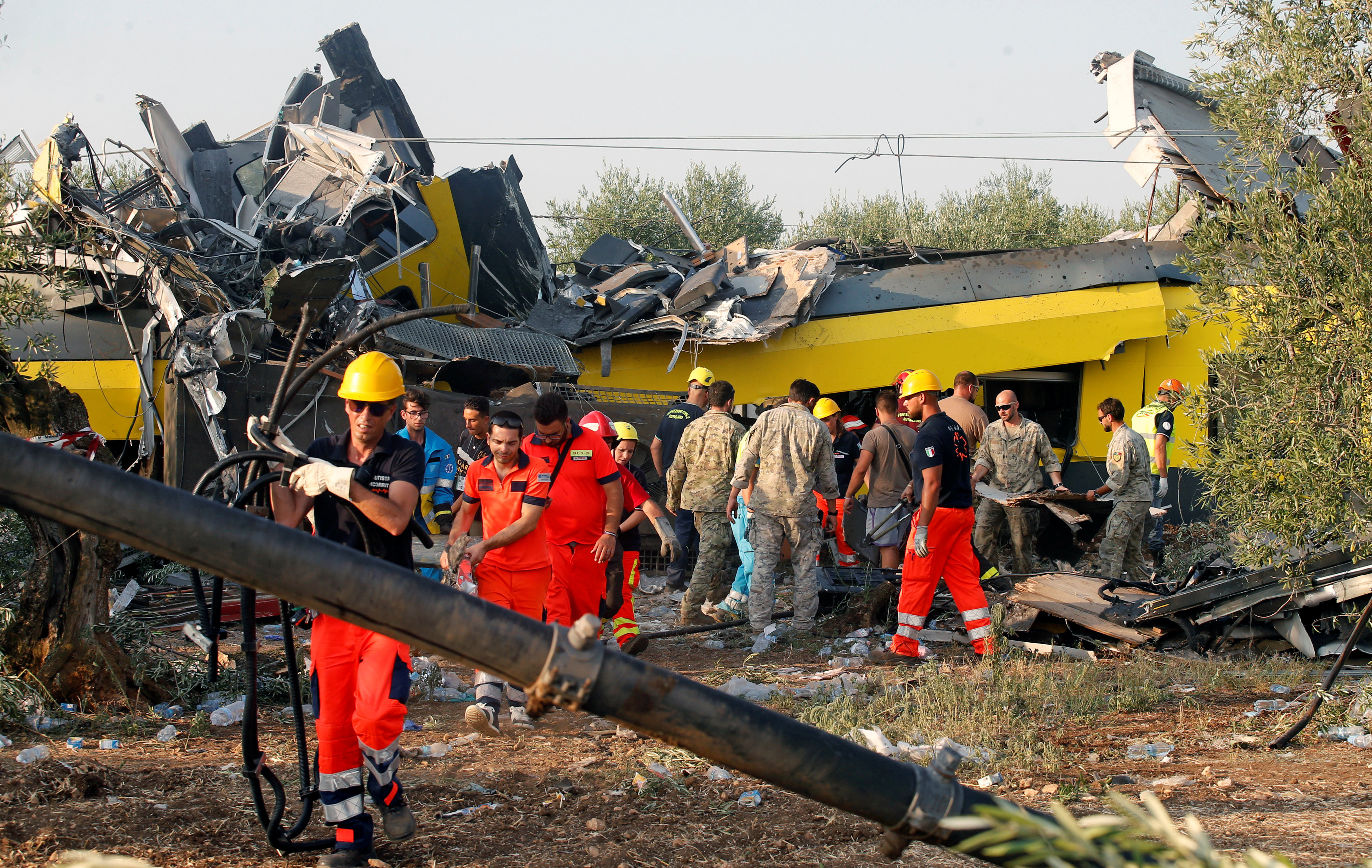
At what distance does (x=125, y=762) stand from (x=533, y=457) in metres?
2.39

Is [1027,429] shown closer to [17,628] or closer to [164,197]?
[17,628]

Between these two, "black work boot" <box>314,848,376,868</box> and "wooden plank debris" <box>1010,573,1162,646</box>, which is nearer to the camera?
"black work boot" <box>314,848,376,868</box>

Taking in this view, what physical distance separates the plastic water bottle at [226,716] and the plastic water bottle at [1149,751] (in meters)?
4.37

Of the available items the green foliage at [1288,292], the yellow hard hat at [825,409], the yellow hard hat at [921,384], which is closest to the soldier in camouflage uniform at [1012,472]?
the yellow hard hat at [825,409]

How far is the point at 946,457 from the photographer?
692cm

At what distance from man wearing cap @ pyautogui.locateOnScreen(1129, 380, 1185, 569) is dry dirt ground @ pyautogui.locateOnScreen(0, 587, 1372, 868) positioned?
5472mm

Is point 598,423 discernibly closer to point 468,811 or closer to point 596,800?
point 596,800

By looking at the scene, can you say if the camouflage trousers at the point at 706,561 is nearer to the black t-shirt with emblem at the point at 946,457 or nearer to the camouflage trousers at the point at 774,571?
the camouflage trousers at the point at 774,571

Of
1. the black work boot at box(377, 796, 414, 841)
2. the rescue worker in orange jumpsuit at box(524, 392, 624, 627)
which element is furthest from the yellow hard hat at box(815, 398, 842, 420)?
the black work boot at box(377, 796, 414, 841)

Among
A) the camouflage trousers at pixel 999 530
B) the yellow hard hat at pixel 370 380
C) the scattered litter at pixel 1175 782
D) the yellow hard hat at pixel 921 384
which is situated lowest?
the scattered litter at pixel 1175 782

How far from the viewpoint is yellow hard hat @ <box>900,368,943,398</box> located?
7.44 metres

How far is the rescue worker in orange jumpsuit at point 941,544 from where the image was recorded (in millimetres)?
6863

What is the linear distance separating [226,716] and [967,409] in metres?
6.98

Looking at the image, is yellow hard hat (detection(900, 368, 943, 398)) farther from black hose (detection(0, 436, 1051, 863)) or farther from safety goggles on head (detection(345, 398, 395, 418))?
black hose (detection(0, 436, 1051, 863))
